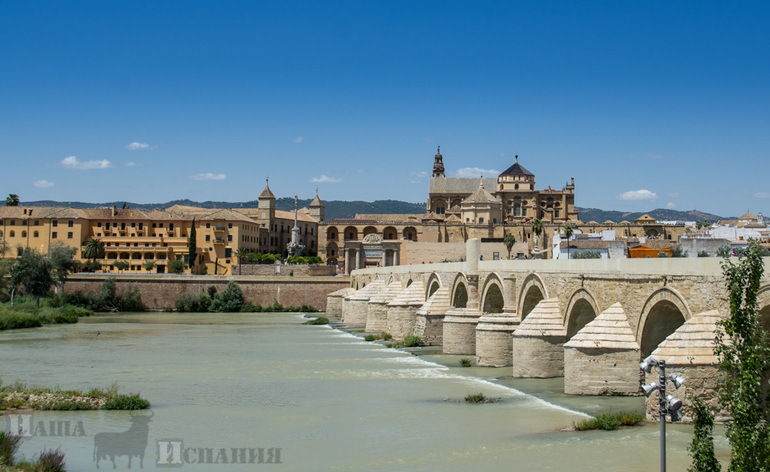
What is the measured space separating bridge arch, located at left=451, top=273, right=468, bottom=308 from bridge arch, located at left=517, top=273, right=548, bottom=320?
6.26m

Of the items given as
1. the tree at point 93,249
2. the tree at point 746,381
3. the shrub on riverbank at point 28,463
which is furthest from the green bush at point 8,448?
the tree at point 93,249

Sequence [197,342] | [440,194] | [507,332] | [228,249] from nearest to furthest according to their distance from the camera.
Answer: [507,332], [197,342], [228,249], [440,194]

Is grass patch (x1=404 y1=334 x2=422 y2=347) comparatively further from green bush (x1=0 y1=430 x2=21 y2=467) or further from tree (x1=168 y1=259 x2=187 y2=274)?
tree (x1=168 y1=259 x2=187 y2=274)

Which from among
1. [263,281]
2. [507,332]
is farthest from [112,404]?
[263,281]

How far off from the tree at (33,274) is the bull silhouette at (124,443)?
139 ft

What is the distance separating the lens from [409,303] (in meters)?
35.3

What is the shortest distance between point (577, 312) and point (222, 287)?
47.0 metres

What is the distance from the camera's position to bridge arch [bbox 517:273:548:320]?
2306 cm

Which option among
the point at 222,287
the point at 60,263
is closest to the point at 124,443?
the point at 60,263

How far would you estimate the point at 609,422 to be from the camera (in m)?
14.3

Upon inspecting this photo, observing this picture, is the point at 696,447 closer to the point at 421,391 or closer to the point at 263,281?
the point at 421,391

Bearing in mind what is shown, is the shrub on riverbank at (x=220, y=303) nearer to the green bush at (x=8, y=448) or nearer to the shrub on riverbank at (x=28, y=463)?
the green bush at (x=8, y=448)

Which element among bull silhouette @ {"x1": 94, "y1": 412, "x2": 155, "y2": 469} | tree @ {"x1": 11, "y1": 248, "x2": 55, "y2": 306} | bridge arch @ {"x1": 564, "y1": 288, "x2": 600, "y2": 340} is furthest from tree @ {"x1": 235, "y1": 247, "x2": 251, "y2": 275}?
bull silhouette @ {"x1": 94, "y1": 412, "x2": 155, "y2": 469}

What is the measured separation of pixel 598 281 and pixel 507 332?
5.15 meters
